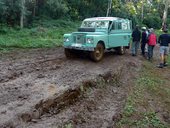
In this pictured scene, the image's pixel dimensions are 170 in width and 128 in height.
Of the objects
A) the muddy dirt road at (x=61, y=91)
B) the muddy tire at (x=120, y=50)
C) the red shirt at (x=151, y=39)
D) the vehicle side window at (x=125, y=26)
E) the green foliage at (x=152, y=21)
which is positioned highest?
the green foliage at (x=152, y=21)

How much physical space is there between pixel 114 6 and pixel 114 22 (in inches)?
822

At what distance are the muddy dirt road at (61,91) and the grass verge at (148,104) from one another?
0.88 ft

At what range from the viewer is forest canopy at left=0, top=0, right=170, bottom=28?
21938 millimetres

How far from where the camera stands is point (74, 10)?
3062cm

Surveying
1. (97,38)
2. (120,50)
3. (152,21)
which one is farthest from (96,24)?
(152,21)

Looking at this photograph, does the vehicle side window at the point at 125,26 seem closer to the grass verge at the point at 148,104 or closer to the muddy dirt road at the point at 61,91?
the muddy dirt road at the point at 61,91

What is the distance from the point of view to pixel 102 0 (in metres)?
31.5

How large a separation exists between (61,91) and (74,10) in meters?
23.7

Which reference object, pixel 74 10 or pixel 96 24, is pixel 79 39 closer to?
pixel 96 24

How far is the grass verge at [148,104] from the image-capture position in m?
6.83

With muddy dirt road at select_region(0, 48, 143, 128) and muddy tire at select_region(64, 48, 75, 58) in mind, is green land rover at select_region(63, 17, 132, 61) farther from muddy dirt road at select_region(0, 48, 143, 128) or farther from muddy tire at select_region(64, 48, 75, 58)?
muddy dirt road at select_region(0, 48, 143, 128)

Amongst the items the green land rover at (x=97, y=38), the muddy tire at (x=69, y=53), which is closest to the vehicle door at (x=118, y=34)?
the green land rover at (x=97, y=38)

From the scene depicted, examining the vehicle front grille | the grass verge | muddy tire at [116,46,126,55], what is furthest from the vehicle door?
the grass verge

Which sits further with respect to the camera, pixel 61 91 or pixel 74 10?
pixel 74 10
